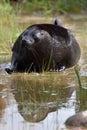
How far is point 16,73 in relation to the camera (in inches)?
222

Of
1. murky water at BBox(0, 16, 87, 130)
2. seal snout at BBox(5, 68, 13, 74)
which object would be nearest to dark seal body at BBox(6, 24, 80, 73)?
seal snout at BBox(5, 68, 13, 74)

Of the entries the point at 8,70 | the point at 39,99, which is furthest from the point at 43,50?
the point at 39,99

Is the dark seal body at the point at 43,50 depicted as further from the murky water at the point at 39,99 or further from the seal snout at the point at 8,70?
the murky water at the point at 39,99

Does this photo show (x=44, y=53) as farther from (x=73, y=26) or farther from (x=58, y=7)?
(x=58, y=7)

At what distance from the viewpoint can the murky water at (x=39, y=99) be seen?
3859 mm

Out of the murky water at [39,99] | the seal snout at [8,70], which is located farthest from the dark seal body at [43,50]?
the murky water at [39,99]

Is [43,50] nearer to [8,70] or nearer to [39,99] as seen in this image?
[8,70]

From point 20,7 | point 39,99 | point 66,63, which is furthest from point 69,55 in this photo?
point 20,7

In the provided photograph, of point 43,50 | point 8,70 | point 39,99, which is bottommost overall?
point 8,70

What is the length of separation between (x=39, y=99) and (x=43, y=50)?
1300 millimetres

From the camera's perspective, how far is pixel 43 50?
569cm

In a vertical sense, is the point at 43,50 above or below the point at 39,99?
below

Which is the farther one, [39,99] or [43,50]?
[43,50]

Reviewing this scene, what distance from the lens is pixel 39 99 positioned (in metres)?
4.47
